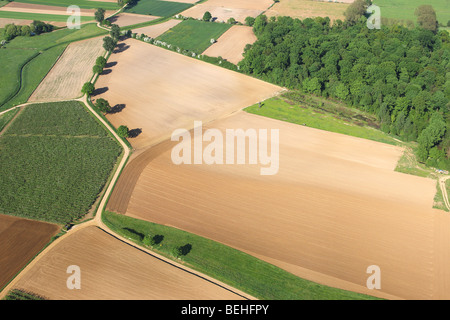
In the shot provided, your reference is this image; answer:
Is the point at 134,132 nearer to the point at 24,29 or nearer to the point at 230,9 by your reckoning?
the point at 24,29

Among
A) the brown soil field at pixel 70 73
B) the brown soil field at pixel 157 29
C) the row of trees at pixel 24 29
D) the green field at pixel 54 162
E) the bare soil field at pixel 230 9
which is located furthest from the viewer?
the bare soil field at pixel 230 9

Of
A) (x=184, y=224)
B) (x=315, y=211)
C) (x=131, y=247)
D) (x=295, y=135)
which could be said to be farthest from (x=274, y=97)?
(x=131, y=247)

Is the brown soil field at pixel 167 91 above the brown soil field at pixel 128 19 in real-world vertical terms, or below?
below

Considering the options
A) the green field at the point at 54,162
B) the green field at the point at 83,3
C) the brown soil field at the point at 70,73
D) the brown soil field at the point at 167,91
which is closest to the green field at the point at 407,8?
the brown soil field at the point at 167,91

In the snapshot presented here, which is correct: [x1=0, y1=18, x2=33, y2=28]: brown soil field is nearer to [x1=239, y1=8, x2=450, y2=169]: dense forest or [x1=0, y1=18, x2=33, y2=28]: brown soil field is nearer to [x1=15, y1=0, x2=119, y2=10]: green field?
[x1=15, y1=0, x2=119, y2=10]: green field

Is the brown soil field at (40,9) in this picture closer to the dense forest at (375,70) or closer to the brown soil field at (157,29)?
the brown soil field at (157,29)

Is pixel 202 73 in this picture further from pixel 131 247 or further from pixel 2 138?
pixel 131 247

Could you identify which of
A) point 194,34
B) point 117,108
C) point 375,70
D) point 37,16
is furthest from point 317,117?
point 37,16
